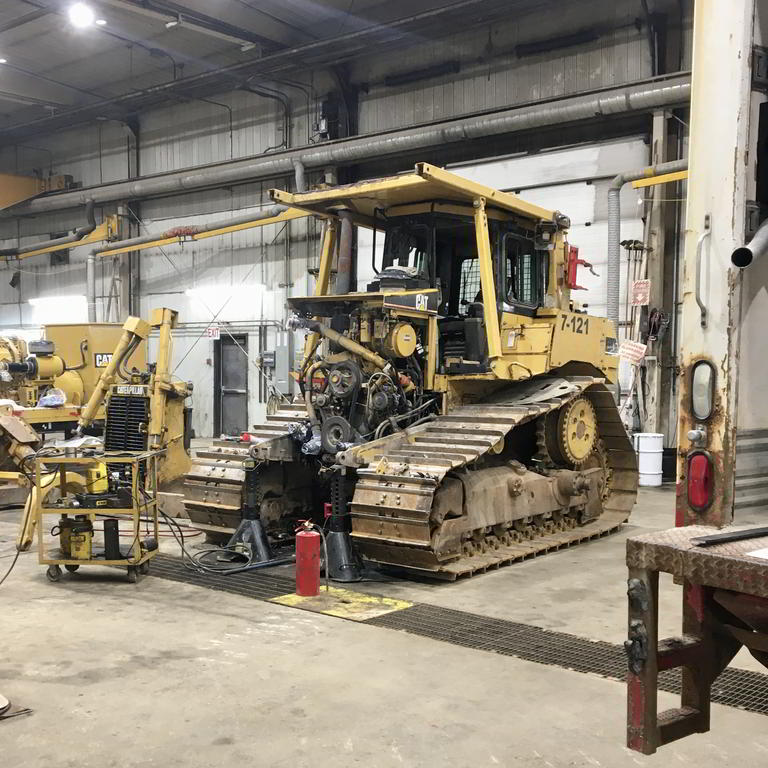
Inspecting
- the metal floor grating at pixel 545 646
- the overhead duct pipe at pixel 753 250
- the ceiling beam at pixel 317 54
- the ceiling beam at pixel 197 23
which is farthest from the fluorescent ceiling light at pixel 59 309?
the overhead duct pipe at pixel 753 250

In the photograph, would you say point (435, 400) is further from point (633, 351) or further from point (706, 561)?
point (706, 561)

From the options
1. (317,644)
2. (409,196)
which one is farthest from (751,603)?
(409,196)

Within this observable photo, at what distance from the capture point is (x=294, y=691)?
14.1ft

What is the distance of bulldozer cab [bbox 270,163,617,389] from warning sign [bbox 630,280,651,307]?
12.8ft

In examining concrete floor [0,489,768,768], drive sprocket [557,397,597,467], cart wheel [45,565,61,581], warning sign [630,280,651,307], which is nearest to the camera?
concrete floor [0,489,768,768]

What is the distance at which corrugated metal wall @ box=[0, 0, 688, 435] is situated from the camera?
1347 centimetres

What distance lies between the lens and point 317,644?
16.5 feet

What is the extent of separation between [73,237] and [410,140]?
9552 mm

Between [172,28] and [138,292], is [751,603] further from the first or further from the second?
[138,292]

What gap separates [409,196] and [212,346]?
37.3 ft

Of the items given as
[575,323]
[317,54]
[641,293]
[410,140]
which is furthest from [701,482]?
[317,54]

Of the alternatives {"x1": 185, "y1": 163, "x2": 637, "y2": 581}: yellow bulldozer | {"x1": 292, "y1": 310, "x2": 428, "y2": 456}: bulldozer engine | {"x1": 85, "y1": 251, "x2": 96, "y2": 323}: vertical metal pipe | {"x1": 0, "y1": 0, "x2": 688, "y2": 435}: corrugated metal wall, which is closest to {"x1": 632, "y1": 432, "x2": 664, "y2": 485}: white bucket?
{"x1": 0, "y1": 0, "x2": 688, "y2": 435}: corrugated metal wall

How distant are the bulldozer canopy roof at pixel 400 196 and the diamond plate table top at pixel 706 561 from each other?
4.97 m

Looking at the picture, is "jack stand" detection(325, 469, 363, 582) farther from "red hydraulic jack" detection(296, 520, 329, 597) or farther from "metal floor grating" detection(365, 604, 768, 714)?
"metal floor grating" detection(365, 604, 768, 714)
